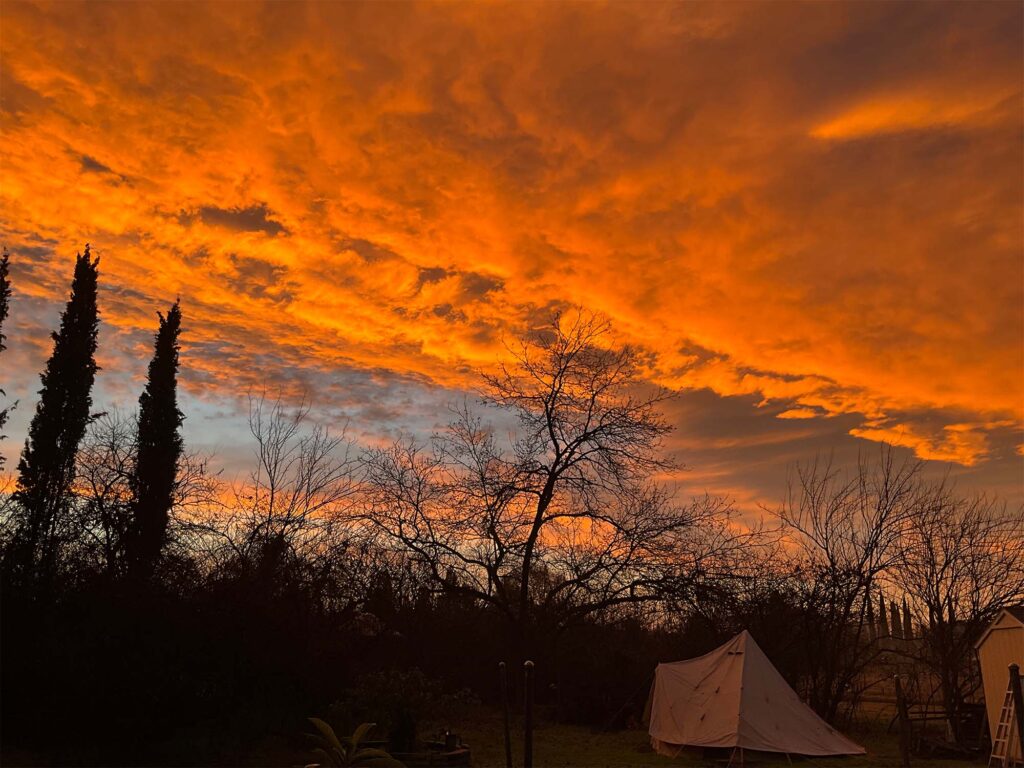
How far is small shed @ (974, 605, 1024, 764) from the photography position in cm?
1572

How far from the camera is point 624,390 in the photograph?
68.9 feet

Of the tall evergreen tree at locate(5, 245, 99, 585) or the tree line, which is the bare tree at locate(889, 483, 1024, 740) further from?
the tall evergreen tree at locate(5, 245, 99, 585)

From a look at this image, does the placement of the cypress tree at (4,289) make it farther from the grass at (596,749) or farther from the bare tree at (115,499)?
the grass at (596,749)

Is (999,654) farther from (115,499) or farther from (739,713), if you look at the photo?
(115,499)

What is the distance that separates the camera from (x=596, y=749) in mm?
16062

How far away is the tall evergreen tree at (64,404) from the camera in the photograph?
18109mm

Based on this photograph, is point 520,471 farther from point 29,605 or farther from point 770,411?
point 29,605

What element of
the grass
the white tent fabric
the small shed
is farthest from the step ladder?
the white tent fabric

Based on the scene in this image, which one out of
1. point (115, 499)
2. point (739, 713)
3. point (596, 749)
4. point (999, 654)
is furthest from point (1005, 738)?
point (115, 499)

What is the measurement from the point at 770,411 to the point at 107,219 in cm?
1613

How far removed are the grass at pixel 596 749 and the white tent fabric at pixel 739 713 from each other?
0.99 ft

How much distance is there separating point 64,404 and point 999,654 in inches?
911

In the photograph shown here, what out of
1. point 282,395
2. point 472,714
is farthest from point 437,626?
point 282,395

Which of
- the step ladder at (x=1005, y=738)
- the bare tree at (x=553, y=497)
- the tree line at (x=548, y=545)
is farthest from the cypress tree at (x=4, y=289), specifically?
the step ladder at (x=1005, y=738)
